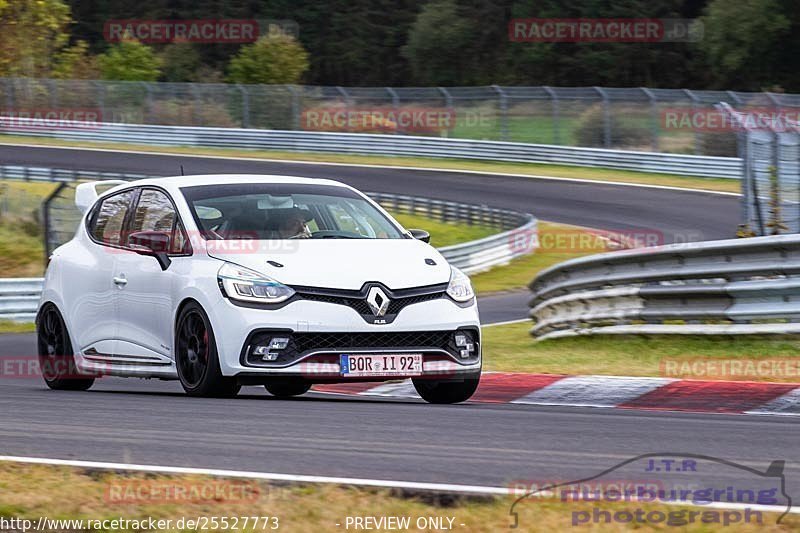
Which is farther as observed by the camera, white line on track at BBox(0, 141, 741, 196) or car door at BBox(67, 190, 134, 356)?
white line on track at BBox(0, 141, 741, 196)

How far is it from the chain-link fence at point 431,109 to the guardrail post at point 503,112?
1.3 inches

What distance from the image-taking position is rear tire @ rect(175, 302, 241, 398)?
8.72 meters

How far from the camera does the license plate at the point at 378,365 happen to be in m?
8.56

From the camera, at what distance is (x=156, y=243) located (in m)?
9.46

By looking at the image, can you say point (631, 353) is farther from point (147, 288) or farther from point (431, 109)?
point (431, 109)

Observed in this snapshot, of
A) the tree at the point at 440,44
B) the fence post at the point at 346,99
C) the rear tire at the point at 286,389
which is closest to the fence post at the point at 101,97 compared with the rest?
the fence post at the point at 346,99

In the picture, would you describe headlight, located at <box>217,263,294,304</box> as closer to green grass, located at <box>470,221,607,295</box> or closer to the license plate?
the license plate

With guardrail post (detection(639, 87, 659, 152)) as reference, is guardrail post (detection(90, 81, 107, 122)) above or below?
below

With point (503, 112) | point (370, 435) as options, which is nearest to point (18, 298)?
point (370, 435)

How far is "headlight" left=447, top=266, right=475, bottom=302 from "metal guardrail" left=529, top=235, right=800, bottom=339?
9.95 ft

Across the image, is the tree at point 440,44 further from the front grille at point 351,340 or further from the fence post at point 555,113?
the front grille at point 351,340

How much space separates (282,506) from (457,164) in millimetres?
40428

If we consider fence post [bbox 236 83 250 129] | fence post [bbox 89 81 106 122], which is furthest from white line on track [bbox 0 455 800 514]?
fence post [bbox 89 81 106 122]

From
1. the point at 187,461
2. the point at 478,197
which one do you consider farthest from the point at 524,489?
the point at 478,197
